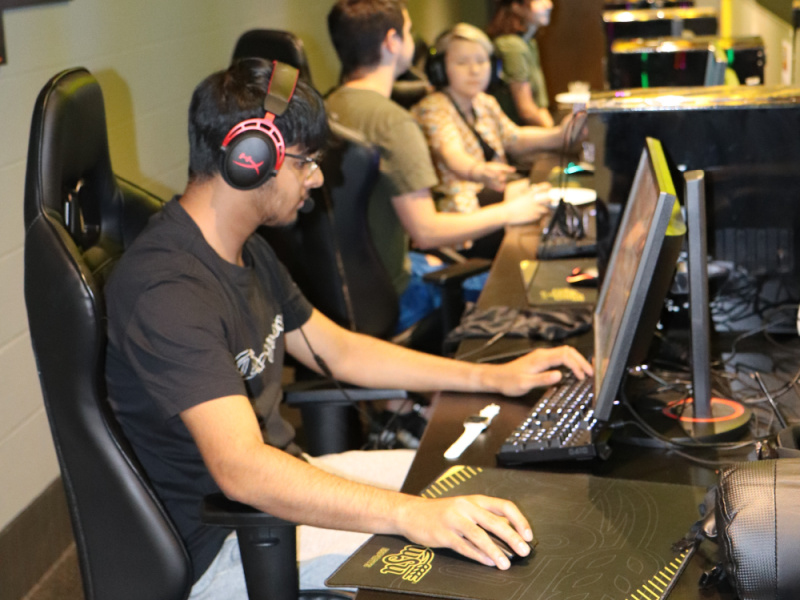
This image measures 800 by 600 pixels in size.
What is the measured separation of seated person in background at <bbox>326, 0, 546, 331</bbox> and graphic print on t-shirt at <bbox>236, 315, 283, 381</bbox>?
3.23 ft

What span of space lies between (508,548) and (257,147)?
659 millimetres

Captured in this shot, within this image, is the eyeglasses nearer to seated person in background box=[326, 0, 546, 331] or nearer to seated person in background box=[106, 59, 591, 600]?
seated person in background box=[106, 59, 591, 600]

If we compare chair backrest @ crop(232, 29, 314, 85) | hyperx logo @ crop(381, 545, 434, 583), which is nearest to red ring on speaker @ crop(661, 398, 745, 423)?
hyperx logo @ crop(381, 545, 434, 583)

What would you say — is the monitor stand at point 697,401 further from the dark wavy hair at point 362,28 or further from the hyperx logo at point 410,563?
the dark wavy hair at point 362,28

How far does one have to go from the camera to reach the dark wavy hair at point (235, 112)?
136cm

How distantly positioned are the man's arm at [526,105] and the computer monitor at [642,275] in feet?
12.8

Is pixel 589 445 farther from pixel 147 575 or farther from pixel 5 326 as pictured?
pixel 5 326

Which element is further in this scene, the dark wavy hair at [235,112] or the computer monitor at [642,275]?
the dark wavy hair at [235,112]

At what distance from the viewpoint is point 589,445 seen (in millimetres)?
1208

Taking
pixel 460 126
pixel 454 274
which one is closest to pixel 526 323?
pixel 454 274

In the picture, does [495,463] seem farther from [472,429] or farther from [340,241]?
[340,241]

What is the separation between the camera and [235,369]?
1.24 m

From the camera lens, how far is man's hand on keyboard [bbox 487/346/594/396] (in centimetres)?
148

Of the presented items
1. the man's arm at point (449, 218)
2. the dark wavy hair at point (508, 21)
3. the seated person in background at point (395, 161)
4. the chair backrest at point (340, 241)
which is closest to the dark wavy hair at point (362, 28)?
the seated person in background at point (395, 161)
